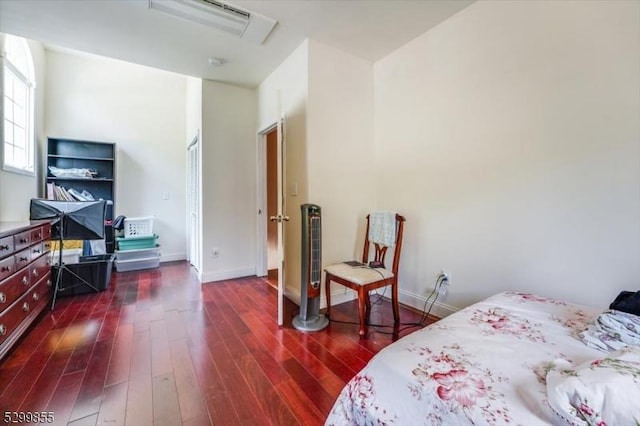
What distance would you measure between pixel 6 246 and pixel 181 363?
140cm

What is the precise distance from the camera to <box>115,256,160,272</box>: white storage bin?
3.94 metres

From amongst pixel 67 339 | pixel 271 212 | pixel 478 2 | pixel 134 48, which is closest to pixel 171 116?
pixel 134 48

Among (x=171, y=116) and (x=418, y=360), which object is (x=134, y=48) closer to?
(x=171, y=116)

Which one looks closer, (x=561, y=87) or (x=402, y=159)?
(x=561, y=87)

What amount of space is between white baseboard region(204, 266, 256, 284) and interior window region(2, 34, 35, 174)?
2219mm

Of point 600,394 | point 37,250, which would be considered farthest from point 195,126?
point 600,394

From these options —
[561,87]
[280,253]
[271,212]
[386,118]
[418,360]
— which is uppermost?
[386,118]

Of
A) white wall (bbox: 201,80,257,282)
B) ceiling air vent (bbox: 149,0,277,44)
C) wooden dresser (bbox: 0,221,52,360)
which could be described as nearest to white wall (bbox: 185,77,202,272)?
white wall (bbox: 201,80,257,282)

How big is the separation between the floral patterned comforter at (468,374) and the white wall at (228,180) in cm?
296

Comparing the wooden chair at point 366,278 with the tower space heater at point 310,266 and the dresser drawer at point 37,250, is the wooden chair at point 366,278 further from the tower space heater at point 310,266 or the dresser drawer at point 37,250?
the dresser drawer at point 37,250

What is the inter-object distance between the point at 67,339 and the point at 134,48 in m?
2.70

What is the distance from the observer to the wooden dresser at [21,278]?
176 centimetres

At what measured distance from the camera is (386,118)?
9.39 ft

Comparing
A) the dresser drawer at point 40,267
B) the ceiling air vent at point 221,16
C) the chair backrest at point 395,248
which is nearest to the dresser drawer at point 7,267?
the dresser drawer at point 40,267
